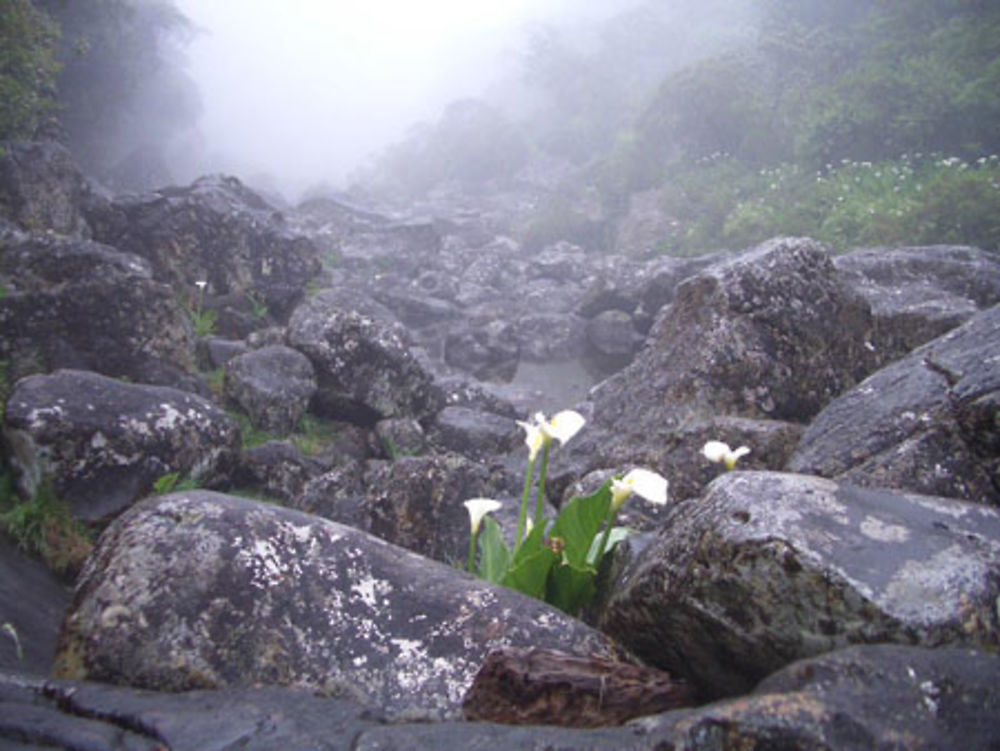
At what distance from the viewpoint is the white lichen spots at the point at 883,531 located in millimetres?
2166

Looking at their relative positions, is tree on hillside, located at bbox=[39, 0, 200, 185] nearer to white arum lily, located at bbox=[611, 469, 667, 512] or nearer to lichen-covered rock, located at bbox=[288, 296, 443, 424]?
lichen-covered rock, located at bbox=[288, 296, 443, 424]

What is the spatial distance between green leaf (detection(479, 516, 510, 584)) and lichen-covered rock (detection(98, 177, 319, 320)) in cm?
1082

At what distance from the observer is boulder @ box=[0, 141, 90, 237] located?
12.0m

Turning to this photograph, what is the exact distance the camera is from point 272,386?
951 centimetres

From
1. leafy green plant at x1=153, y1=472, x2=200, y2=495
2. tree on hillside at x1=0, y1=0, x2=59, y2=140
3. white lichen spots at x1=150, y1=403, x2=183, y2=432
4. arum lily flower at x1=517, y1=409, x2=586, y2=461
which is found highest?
tree on hillside at x1=0, y1=0, x2=59, y2=140

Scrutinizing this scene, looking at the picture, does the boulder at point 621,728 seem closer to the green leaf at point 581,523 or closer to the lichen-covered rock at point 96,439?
the green leaf at point 581,523

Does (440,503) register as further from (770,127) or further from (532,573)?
(770,127)

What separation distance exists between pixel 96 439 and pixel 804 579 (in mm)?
5661

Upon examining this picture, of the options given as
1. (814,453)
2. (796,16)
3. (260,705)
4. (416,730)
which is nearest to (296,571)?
(260,705)

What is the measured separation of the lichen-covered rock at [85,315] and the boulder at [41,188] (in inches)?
160

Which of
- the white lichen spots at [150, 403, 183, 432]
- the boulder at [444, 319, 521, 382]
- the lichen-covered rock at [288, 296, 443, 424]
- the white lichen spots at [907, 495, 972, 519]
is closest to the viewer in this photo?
the white lichen spots at [907, 495, 972, 519]

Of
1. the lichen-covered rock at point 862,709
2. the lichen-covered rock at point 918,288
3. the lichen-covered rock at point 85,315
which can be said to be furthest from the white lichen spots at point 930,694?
the lichen-covered rock at point 85,315

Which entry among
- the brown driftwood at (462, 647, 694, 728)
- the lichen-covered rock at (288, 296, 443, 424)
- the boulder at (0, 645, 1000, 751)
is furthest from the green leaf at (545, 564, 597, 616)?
the lichen-covered rock at (288, 296, 443, 424)

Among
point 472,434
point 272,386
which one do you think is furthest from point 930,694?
point 472,434
